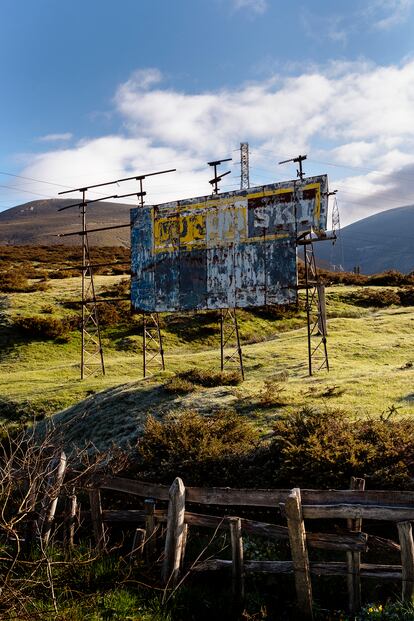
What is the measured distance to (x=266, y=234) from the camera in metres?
22.5

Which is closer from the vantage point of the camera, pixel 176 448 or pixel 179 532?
pixel 179 532

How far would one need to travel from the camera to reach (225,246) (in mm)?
23156

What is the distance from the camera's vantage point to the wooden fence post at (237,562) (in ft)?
27.9

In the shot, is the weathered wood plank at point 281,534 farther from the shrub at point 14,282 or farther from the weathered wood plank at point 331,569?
the shrub at point 14,282

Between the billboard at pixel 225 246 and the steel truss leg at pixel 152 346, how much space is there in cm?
165

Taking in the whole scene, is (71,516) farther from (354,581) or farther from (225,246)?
(225,246)

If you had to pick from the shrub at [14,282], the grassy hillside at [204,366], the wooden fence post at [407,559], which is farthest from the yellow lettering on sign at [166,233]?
the shrub at [14,282]

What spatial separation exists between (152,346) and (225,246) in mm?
12385

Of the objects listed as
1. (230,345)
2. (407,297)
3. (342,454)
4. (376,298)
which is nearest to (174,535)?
(342,454)

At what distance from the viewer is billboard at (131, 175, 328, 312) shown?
22062mm

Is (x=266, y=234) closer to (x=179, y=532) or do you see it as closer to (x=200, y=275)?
(x=200, y=275)

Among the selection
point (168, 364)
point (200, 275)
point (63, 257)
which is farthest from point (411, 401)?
point (63, 257)

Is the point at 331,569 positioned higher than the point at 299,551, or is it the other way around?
the point at 299,551

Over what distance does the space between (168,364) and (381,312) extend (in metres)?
20.0
